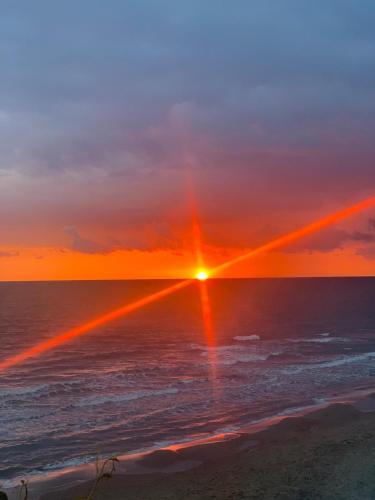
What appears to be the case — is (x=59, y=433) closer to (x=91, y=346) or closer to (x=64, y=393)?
(x=64, y=393)

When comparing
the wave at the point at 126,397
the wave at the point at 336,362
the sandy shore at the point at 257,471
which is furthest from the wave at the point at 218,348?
the sandy shore at the point at 257,471

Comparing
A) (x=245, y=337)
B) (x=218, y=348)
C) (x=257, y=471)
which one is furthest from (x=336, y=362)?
(x=257, y=471)

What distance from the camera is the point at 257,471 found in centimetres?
2134

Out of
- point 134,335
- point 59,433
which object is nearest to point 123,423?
point 59,433

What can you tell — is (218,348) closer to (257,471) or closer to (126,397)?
(126,397)

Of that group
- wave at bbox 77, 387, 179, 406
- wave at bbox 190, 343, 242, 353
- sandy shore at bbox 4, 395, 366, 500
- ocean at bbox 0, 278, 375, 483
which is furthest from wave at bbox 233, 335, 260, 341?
sandy shore at bbox 4, 395, 366, 500

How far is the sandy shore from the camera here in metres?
18.9

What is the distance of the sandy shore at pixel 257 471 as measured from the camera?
18.9 m

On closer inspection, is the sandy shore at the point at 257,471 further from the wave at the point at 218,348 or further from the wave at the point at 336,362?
the wave at the point at 218,348

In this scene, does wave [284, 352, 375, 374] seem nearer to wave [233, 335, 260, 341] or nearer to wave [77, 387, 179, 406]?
wave [77, 387, 179, 406]

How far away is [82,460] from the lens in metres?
23.8

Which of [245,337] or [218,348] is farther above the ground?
[245,337]

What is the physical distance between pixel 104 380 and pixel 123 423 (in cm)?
1446

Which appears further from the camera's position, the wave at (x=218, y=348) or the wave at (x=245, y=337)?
the wave at (x=245, y=337)
